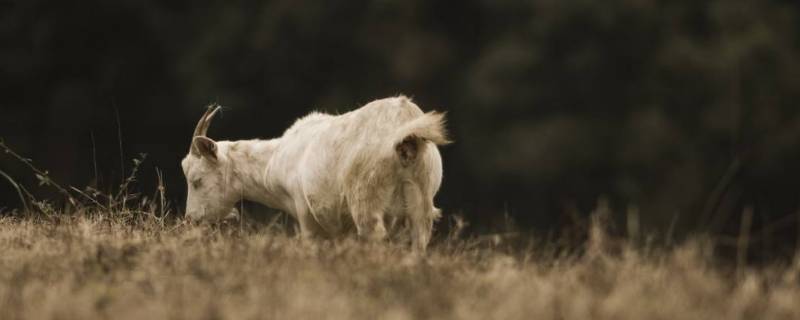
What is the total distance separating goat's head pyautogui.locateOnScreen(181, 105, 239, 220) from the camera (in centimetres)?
668

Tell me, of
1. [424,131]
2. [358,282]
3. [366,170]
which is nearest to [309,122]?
[366,170]

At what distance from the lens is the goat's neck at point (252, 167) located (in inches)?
258

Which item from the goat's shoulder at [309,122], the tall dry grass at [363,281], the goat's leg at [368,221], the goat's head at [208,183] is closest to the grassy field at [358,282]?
the tall dry grass at [363,281]

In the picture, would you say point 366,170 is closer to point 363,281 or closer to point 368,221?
point 368,221

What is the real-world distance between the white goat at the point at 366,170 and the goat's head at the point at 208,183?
57 centimetres

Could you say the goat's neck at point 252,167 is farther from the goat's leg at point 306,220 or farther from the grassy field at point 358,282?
the grassy field at point 358,282

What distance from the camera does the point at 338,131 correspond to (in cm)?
534

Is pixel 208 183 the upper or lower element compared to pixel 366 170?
lower

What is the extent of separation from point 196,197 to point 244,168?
40cm

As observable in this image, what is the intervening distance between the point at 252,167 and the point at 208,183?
333 millimetres

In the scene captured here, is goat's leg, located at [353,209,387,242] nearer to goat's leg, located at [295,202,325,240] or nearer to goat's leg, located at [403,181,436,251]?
goat's leg, located at [403,181,436,251]

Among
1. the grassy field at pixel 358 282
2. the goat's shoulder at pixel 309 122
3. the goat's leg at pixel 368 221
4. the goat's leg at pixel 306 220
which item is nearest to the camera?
the grassy field at pixel 358 282

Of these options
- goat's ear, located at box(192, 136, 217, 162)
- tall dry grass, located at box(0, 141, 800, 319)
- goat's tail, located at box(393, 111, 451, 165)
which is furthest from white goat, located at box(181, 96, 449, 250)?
tall dry grass, located at box(0, 141, 800, 319)

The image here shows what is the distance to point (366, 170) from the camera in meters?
5.00
